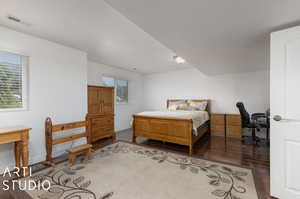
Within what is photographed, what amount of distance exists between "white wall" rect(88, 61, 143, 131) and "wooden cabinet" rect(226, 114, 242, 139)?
3.62 metres

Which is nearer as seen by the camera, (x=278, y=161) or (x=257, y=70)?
(x=278, y=161)

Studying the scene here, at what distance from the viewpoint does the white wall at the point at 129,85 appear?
4.38 meters

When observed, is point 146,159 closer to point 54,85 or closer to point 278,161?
point 278,161

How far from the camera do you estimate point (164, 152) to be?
309cm

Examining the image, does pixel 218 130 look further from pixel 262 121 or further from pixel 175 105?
pixel 175 105

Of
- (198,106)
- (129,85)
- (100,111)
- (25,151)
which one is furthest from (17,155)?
(198,106)

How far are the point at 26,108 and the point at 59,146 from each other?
105 cm

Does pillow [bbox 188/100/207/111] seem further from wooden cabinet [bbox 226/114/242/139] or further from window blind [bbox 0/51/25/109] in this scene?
window blind [bbox 0/51/25/109]

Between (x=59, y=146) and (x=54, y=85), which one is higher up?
(x=54, y=85)

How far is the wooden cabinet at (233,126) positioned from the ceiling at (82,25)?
2.93 metres

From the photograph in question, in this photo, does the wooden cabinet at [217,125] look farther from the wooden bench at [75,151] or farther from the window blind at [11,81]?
the window blind at [11,81]

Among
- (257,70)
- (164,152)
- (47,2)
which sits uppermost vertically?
(47,2)

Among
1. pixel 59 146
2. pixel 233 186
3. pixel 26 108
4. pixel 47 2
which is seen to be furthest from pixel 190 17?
pixel 59 146

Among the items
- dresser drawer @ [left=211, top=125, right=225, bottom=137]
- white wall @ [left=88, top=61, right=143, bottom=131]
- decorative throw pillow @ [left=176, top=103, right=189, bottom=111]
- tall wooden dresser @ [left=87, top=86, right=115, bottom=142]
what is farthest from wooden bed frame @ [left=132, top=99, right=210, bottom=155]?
white wall @ [left=88, top=61, right=143, bottom=131]
